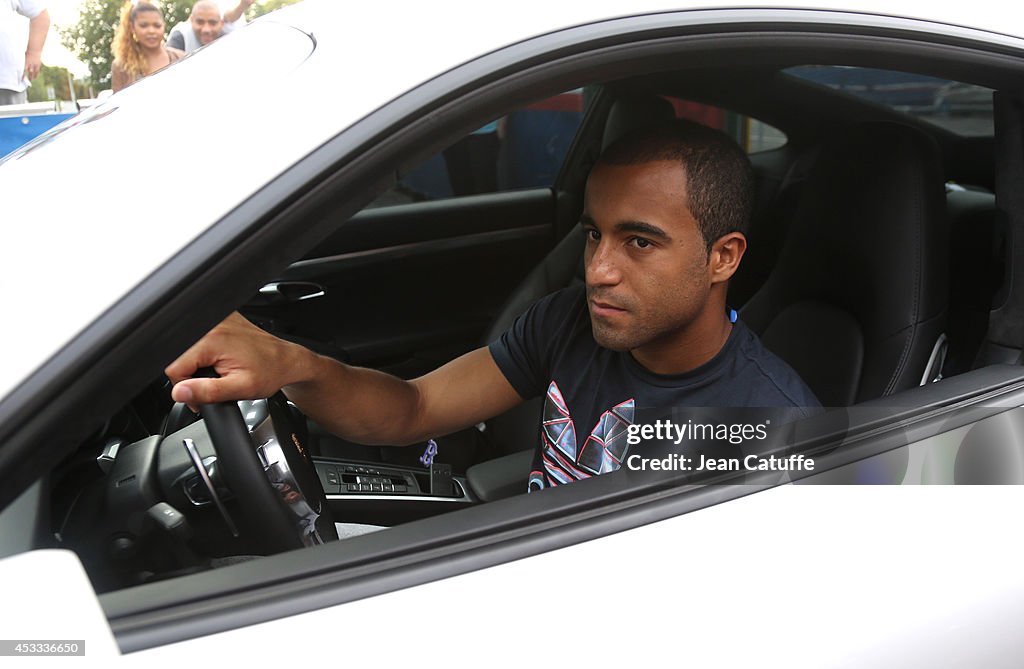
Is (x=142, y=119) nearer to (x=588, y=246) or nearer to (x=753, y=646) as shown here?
(x=588, y=246)

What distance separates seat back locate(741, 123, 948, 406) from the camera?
1632 mm

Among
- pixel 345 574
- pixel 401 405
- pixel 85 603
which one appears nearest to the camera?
pixel 85 603

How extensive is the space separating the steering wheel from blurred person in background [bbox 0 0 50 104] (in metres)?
3.02

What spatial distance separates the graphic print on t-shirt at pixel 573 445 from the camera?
→ 58.6 inches

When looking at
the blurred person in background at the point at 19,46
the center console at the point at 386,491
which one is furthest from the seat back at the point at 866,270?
the blurred person in background at the point at 19,46

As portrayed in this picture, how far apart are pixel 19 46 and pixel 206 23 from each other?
80 centimetres

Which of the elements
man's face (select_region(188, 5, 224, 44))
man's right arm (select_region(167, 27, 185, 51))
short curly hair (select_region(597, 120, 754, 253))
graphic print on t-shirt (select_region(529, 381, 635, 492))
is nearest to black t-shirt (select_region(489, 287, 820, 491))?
graphic print on t-shirt (select_region(529, 381, 635, 492))

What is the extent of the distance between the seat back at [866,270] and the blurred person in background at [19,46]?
313 centimetres

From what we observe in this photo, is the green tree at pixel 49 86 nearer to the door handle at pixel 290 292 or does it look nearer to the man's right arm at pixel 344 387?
the door handle at pixel 290 292

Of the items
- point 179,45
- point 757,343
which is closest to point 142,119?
point 757,343

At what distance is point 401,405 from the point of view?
1.70 meters

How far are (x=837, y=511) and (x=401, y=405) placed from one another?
84 centimetres

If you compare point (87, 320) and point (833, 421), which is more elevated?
point (87, 320)

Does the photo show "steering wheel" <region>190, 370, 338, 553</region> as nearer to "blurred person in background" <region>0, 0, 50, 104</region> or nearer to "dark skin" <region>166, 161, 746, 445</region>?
"dark skin" <region>166, 161, 746, 445</region>
